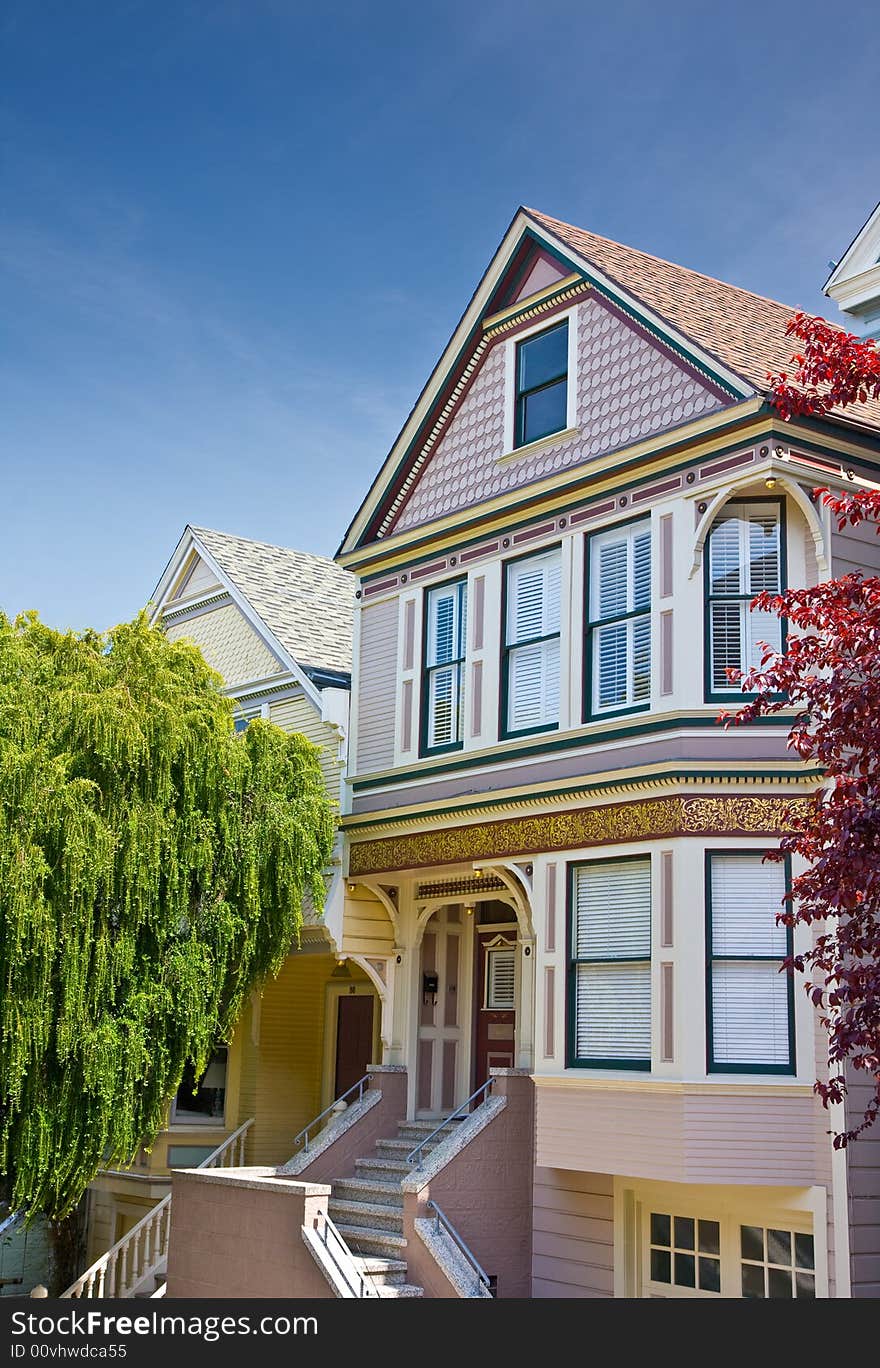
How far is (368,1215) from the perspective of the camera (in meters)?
17.0

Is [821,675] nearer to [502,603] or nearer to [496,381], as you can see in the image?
[502,603]

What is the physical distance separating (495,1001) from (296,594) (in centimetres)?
786

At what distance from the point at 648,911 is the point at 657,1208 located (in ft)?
10.3

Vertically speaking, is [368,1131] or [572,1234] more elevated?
[368,1131]

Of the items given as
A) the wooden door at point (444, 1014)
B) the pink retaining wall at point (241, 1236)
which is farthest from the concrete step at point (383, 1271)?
the wooden door at point (444, 1014)

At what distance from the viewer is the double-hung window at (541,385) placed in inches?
719

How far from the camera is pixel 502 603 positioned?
18234mm

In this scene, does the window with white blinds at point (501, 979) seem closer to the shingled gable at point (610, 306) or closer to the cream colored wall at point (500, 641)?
the cream colored wall at point (500, 641)

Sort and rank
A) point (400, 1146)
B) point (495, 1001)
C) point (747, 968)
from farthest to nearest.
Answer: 1. point (495, 1001)
2. point (400, 1146)
3. point (747, 968)

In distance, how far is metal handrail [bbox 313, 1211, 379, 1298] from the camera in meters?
15.1

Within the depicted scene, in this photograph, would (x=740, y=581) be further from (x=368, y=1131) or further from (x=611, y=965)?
(x=368, y=1131)

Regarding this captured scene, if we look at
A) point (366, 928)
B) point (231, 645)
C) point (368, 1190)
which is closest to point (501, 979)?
point (366, 928)
